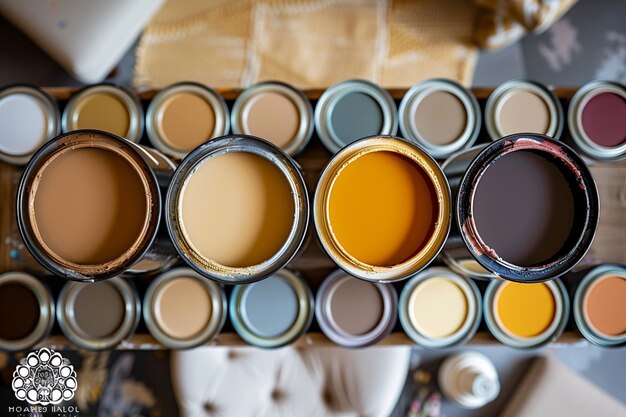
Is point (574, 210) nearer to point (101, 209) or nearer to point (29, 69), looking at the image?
point (101, 209)

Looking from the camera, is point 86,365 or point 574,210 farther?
point 86,365

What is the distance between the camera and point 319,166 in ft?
2.91

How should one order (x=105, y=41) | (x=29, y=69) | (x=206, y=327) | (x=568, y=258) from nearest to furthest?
(x=568, y=258), (x=206, y=327), (x=105, y=41), (x=29, y=69)

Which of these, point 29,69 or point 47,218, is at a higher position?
point 29,69

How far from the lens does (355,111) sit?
2.97ft

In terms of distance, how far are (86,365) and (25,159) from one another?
29.1 inches

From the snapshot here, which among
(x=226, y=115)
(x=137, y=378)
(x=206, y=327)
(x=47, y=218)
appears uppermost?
(x=226, y=115)

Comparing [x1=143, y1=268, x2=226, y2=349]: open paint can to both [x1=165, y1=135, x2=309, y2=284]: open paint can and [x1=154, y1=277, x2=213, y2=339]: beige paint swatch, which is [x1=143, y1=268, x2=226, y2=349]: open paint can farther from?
[x1=165, y1=135, x2=309, y2=284]: open paint can

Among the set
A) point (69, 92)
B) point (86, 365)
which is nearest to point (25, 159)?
point (69, 92)

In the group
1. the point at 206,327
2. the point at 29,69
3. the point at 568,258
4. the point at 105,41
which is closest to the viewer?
the point at 568,258

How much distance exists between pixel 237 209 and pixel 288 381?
730 millimetres

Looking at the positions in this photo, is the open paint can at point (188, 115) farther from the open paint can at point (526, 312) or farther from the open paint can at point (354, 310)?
the open paint can at point (526, 312)

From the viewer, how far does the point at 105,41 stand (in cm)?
134

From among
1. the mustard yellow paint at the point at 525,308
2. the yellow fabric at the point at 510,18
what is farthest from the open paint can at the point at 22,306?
the yellow fabric at the point at 510,18
